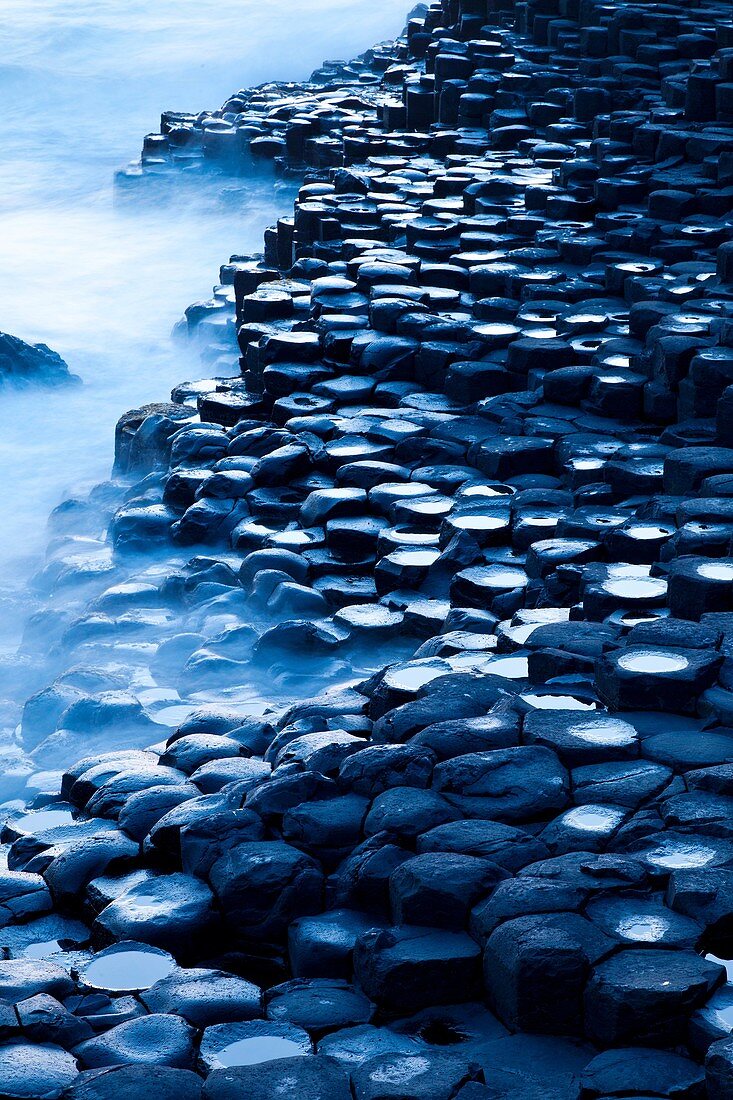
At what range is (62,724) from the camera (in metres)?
4.22

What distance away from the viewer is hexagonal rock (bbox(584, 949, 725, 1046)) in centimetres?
209

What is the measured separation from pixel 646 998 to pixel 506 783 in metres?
0.72

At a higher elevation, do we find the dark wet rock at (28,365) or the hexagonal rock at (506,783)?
the hexagonal rock at (506,783)

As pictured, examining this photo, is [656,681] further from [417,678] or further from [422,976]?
[422,976]

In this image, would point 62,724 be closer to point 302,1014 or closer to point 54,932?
point 54,932

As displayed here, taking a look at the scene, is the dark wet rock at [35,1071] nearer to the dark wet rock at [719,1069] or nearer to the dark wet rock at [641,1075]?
the dark wet rock at [641,1075]

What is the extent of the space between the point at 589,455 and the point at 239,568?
4.51 ft

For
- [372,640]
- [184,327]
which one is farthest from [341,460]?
[184,327]

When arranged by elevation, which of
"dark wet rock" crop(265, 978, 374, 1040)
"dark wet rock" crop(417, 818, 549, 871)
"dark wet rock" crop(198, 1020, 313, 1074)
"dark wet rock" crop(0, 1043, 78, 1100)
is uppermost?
"dark wet rock" crop(417, 818, 549, 871)

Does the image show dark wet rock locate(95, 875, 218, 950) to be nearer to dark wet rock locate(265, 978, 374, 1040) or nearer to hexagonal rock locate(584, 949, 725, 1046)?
dark wet rock locate(265, 978, 374, 1040)

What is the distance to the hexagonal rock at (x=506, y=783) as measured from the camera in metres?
2.71

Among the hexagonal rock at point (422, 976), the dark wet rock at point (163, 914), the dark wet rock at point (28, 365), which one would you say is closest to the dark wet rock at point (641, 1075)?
the hexagonal rock at point (422, 976)

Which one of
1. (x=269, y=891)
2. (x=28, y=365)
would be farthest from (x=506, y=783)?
(x=28, y=365)

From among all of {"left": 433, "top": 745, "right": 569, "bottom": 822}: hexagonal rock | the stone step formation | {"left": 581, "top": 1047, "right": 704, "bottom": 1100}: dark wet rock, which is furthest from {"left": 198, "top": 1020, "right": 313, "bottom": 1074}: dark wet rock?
{"left": 433, "top": 745, "right": 569, "bottom": 822}: hexagonal rock
